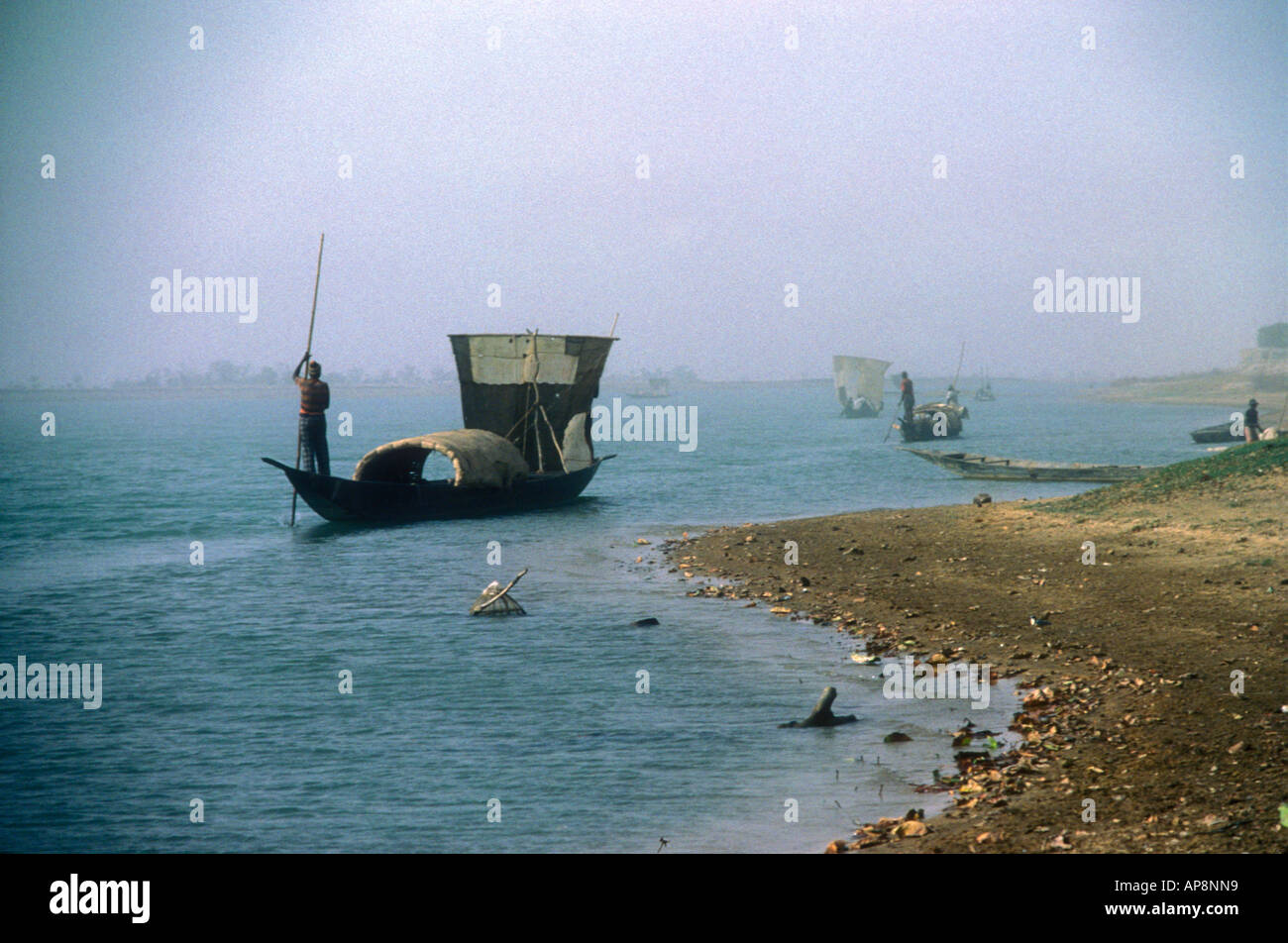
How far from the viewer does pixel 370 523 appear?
34344 millimetres

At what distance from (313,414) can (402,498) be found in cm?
384

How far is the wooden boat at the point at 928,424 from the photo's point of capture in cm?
7225

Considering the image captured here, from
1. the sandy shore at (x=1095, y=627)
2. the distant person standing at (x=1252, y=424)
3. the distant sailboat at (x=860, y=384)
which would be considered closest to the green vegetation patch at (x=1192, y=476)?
the sandy shore at (x=1095, y=627)

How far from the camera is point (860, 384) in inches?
5172

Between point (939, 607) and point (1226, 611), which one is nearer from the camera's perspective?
point (1226, 611)

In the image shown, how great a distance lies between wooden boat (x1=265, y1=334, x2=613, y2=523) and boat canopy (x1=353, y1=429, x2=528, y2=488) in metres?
0.04

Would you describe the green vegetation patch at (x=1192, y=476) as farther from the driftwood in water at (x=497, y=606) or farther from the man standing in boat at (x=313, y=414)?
the man standing in boat at (x=313, y=414)

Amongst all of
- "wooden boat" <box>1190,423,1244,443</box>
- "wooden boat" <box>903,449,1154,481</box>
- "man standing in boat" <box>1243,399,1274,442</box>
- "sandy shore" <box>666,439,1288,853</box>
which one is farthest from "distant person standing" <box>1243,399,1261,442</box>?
"sandy shore" <box>666,439,1288,853</box>

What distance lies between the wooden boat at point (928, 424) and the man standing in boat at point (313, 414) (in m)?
46.6

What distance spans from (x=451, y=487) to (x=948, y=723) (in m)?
24.1
